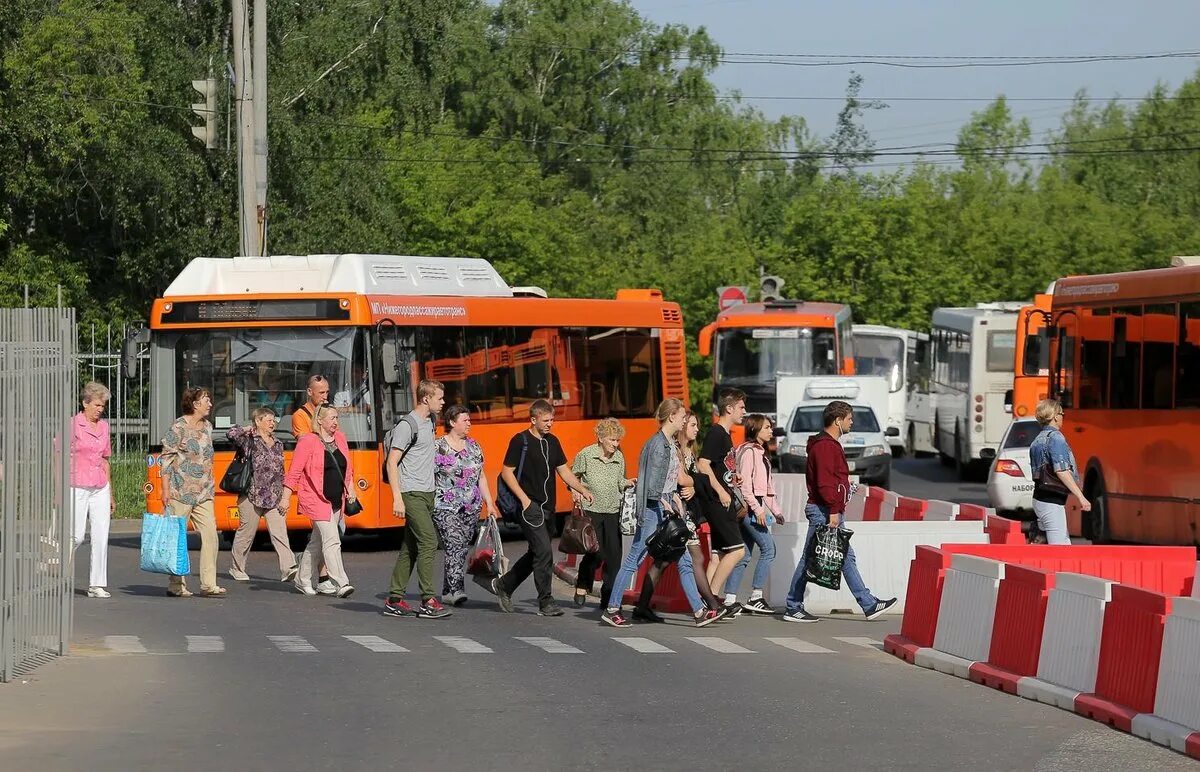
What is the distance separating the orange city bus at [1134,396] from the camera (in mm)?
21594

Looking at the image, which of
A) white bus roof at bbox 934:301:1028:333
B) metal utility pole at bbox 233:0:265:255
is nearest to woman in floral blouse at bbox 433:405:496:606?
metal utility pole at bbox 233:0:265:255

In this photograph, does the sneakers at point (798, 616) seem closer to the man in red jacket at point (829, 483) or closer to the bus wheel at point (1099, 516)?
the man in red jacket at point (829, 483)

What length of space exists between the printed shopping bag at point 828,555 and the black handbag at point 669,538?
36.3 inches

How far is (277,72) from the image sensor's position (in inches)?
1917

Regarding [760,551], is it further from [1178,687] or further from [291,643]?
[1178,687]

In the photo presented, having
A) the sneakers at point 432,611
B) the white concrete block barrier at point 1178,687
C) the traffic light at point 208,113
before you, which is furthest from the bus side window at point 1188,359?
the traffic light at point 208,113

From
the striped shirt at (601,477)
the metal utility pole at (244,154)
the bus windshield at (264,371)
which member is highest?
the metal utility pole at (244,154)

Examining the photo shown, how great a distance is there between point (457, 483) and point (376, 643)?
1970 mm

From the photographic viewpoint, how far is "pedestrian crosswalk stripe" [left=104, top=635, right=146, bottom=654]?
44.4 feet

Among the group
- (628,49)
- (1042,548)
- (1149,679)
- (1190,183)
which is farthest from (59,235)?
(1190,183)

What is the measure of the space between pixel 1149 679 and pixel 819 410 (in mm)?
27411

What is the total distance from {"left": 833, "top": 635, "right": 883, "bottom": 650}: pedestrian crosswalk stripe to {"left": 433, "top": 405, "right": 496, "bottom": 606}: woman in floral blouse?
2.86 metres

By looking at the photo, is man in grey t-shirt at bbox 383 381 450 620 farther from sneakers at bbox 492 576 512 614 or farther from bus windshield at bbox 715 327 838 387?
bus windshield at bbox 715 327 838 387

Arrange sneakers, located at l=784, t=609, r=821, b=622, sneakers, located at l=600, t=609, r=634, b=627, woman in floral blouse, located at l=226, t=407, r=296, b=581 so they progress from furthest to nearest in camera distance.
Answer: woman in floral blouse, located at l=226, t=407, r=296, b=581 < sneakers, located at l=784, t=609, r=821, b=622 < sneakers, located at l=600, t=609, r=634, b=627
